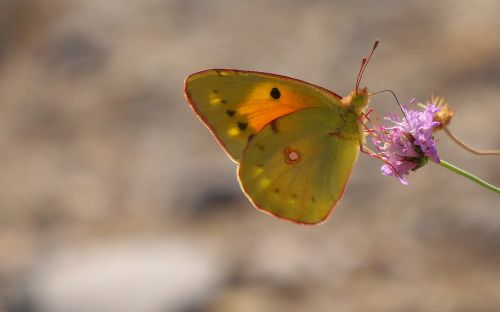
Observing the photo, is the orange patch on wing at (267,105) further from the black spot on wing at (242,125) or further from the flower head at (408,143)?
the flower head at (408,143)

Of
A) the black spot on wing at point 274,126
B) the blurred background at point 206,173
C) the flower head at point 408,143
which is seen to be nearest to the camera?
the flower head at point 408,143

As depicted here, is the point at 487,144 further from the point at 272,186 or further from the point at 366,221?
the point at 272,186

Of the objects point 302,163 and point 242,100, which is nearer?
point 242,100

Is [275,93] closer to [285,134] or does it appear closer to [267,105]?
[267,105]

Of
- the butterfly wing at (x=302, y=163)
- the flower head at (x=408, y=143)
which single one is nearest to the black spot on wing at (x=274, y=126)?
the butterfly wing at (x=302, y=163)

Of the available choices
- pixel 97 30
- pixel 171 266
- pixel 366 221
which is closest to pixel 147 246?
pixel 171 266

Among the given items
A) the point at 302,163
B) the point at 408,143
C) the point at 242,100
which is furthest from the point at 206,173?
the point at 408,143
